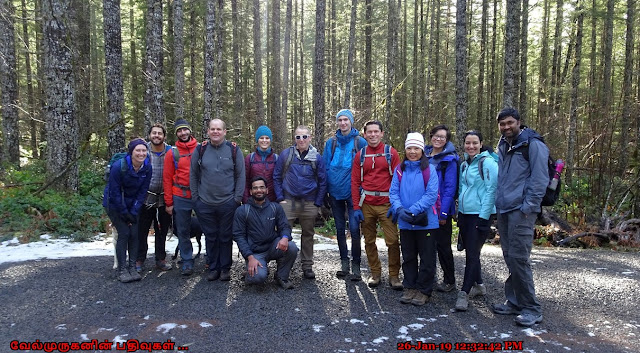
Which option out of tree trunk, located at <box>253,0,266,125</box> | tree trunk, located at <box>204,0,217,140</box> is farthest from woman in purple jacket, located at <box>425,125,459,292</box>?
tree trunk, located at <box>253,0,266,125</box>

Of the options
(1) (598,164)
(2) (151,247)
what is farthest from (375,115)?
(2) (151,247)

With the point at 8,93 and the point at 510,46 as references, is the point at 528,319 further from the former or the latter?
the point at 8,93

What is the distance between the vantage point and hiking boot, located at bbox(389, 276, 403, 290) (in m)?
5.70

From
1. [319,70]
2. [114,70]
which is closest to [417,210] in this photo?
[114,70]

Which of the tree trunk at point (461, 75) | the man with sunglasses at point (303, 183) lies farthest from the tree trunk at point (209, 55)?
the man with sunglasses at point (303, 183)

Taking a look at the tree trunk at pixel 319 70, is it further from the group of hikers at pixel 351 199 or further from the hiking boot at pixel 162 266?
the hiking boot at pixel 162 266

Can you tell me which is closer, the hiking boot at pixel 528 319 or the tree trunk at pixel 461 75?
the hiking boot at pixel 528 319

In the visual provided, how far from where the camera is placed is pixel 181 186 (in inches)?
241

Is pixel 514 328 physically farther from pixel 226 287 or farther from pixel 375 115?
pixel 375 115

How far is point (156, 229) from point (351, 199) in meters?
3.18

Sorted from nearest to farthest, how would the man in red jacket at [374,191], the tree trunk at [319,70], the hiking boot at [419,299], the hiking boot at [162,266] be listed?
the hiking boot at [419,299], the man in red jacket at [374,191], the hiking boot at [162,266], the tree trunk at [319,70]

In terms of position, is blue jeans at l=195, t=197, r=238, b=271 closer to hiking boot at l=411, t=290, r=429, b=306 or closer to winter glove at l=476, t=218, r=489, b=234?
hiking boot at l=411, t=290, r=429, b=306

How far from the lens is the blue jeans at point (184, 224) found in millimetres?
6191

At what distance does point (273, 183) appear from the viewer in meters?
6.22
